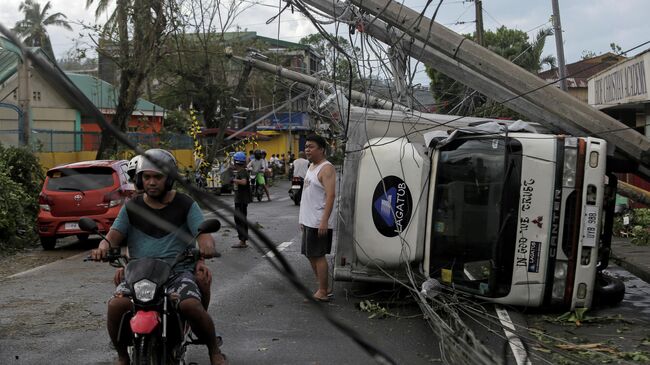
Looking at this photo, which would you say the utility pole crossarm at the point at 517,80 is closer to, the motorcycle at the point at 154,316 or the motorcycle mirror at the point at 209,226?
the motorcycle mirror at the point at 209,226

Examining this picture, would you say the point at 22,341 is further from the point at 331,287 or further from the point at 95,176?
the point at 95,176

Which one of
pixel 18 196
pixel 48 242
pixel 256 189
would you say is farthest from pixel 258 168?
pixel 48 242

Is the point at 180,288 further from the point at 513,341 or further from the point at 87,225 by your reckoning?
the point at 513,341

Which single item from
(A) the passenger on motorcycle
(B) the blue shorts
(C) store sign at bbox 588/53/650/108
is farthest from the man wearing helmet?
(A) the passenger on motorcycle

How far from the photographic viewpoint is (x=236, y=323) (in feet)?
25.9

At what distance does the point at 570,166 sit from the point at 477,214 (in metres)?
1.10

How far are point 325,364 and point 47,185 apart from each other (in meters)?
9.54

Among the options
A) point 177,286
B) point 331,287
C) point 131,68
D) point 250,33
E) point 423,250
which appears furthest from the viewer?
point 250,33

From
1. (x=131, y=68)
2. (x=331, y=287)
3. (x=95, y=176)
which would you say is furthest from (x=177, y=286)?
(x=131, y=68)

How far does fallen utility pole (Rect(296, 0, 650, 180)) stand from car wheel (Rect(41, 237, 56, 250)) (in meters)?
7.35

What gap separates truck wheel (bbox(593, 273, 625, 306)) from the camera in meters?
8.98

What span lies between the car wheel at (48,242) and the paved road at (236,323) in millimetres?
2619

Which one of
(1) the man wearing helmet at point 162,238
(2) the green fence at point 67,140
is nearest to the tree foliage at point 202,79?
(2) the green fence at point 67,140

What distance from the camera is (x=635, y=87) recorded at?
1387cm
